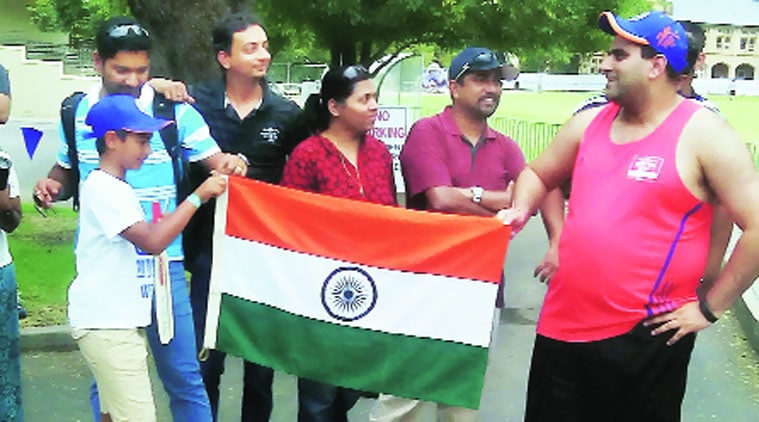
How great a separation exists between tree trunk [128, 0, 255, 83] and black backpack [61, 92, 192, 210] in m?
3.10

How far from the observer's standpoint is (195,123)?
381 cm

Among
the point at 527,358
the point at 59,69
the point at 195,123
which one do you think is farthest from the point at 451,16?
the point at 59,69

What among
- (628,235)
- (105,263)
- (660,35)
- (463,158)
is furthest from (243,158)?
(660,35)

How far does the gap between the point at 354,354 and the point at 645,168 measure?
151 cm

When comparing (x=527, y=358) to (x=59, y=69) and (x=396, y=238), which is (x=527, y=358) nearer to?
(x=396, y=238)

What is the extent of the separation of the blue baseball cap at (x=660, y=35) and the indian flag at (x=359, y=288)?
91 centimetres

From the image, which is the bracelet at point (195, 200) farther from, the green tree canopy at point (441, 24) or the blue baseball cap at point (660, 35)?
the green tree canopy at point (441, 24)

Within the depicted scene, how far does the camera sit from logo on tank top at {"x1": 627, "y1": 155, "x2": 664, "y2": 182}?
3021mm

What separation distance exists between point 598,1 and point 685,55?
7.81 m

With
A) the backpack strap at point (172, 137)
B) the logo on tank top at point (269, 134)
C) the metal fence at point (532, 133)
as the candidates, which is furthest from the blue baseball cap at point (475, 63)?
the metal fence at point (532, 133)

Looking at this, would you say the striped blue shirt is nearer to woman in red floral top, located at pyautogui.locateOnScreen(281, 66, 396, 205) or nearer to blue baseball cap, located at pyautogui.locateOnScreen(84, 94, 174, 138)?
blue baseball cap, located at pyautogui.locateOnScreen(84, 94, 174, 138)

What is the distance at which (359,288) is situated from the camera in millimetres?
3787

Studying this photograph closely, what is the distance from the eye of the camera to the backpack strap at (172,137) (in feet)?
12.1

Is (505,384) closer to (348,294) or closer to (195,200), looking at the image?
(348,294)
